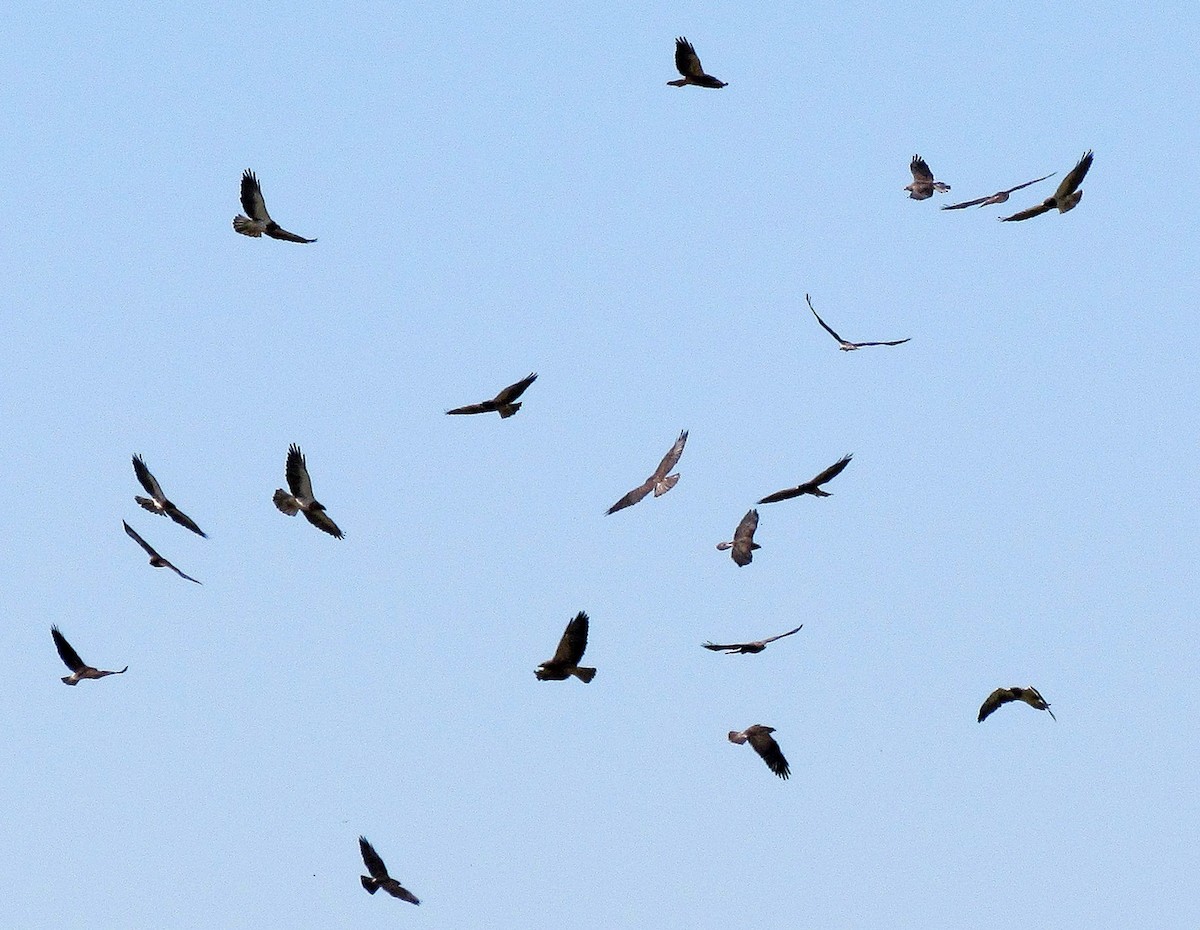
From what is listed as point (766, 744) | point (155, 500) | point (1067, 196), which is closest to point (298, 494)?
point (155, 500)

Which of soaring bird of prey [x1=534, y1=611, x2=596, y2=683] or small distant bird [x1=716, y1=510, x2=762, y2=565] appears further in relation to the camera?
small distant bird [x1=716, y1=510, x2=762, y2=565]

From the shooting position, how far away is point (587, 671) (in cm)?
3027

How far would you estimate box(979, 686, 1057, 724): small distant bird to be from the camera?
31453 millimetres

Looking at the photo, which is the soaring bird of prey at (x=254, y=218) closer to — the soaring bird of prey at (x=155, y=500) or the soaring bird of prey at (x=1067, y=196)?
the soaring bird of prey at (x=155, y=500)

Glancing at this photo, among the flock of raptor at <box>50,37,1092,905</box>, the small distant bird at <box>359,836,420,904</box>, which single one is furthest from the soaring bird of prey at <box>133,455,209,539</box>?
the small distant bird at <box>359,836,420,904</box>

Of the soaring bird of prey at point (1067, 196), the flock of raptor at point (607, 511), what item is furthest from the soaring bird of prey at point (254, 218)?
the soaring bird of prey at point (1067, 196)

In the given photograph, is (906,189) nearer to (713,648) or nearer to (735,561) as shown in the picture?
(735,561)

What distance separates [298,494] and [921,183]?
12106 millimetres

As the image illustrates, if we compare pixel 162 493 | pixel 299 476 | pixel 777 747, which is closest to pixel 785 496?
pixel 777 747

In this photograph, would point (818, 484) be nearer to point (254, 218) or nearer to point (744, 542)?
point (744, 542)

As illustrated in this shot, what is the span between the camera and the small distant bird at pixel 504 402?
102ft

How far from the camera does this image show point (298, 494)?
33656 millimetres

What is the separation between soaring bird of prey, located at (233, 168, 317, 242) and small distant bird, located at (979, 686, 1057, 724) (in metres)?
11.8

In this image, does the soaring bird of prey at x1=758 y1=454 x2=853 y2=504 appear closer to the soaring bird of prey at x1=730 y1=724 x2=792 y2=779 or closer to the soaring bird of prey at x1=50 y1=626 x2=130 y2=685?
the soaring bird of prey at x1=730 y1=724 x2=792 y2=779
